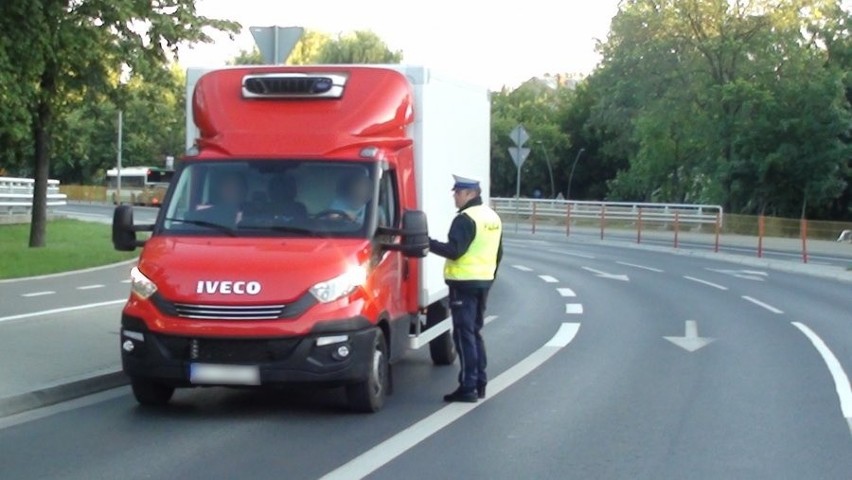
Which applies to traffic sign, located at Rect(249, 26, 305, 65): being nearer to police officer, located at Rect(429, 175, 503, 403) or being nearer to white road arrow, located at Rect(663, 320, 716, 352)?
white road arrow, located at Rect(663, 320, 716, 352)

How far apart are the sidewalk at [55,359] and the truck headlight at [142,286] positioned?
1393mm

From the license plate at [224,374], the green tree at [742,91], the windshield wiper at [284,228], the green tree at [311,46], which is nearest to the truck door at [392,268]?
the windshield wiper at [284,228]

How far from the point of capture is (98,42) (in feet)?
90.0

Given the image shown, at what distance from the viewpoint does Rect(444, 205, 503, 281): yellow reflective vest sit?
37.1ft

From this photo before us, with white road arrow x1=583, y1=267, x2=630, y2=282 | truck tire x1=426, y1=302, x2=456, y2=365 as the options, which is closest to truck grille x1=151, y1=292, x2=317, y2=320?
truck tire x1=426, y1=302, x2=456, y2=365

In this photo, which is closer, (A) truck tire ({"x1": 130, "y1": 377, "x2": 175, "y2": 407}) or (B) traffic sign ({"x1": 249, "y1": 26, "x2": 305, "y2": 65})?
(A) truck tire ({"x1": 130, "y1": 377, "x2": 175, "y2": 407})

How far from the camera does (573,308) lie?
71.1 feet

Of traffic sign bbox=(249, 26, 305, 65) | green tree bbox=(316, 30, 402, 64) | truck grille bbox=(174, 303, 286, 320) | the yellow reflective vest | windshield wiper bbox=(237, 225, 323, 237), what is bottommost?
truck grille bbox=(174, 303, 286, 320)

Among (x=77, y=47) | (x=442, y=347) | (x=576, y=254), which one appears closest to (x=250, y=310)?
(x=442, y=347)

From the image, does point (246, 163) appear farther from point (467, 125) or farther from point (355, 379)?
point (467, 125)

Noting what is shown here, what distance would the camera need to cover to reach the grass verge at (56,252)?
2734cm

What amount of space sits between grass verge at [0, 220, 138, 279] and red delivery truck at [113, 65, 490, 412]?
49.2 ft

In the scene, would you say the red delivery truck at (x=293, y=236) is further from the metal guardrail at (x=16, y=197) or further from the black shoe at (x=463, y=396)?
the metal guardrail at (x=16, y=197)

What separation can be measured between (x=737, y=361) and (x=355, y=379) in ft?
19.7
